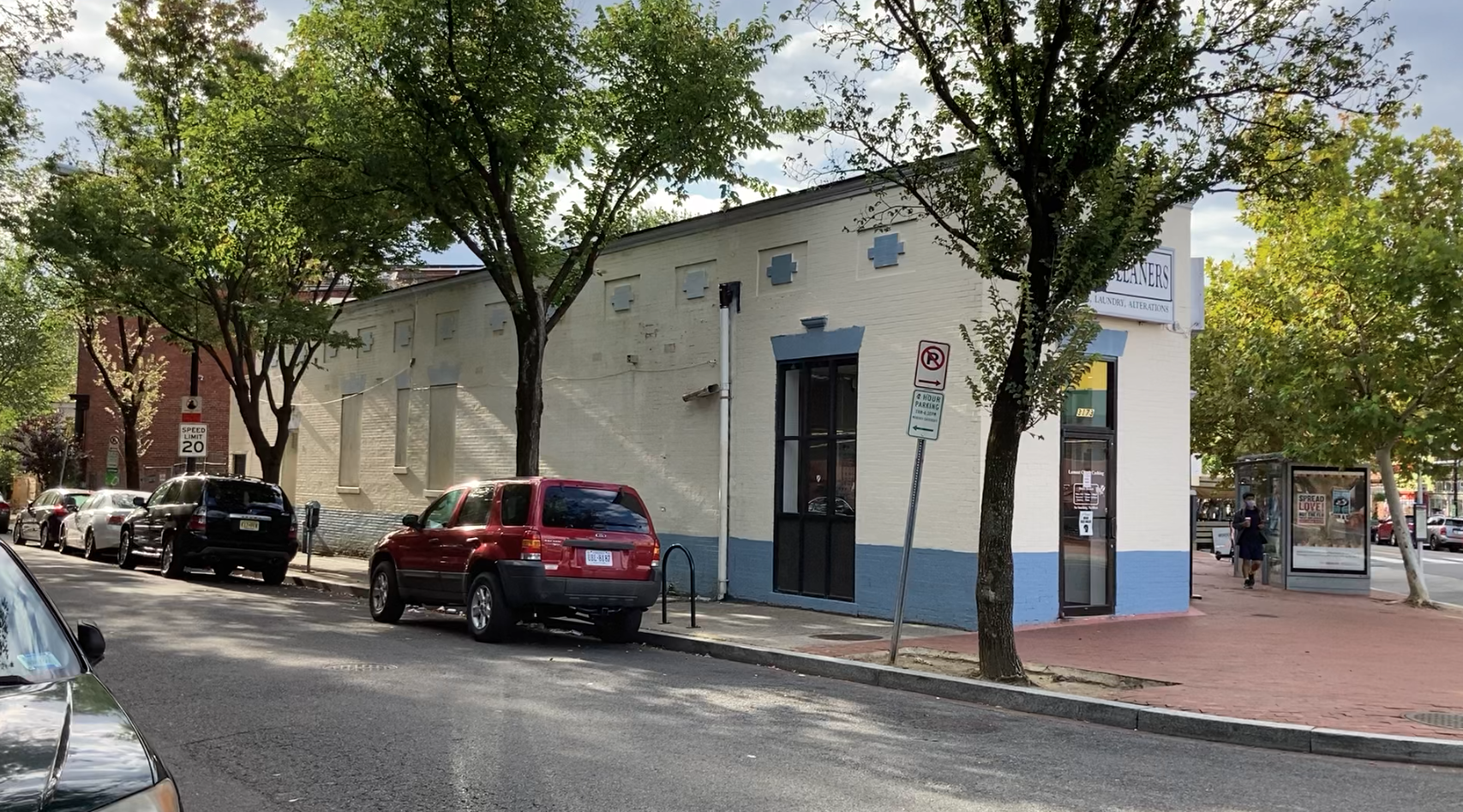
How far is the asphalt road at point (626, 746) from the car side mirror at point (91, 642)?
1298 mm

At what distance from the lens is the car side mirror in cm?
448

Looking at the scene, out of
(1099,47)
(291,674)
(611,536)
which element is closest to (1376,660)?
(1099,47)

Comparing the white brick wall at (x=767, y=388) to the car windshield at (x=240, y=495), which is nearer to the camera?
the white brick wall at (x=767, y=388)

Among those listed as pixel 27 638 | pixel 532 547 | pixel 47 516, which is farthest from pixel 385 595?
pixel 47 516

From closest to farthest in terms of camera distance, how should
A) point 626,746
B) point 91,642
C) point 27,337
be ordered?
point 91,642 → point 626,746 → point 27,337

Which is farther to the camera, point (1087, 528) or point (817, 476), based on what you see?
point (817, 476)

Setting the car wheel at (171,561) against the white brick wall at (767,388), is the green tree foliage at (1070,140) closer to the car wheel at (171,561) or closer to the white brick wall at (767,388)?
the white brick wall at (767,388)

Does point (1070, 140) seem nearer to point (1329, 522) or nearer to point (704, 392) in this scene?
point (704, 392)

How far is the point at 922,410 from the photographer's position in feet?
35.3

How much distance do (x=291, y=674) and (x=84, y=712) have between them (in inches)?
234

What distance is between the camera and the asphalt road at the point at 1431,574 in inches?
921

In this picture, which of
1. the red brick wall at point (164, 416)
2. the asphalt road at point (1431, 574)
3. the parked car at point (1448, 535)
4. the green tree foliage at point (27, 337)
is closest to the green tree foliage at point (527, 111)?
the green tree foliage at point (27, 337)

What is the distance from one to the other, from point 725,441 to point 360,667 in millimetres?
7634

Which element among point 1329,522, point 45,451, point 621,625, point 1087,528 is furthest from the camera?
point 45,451
